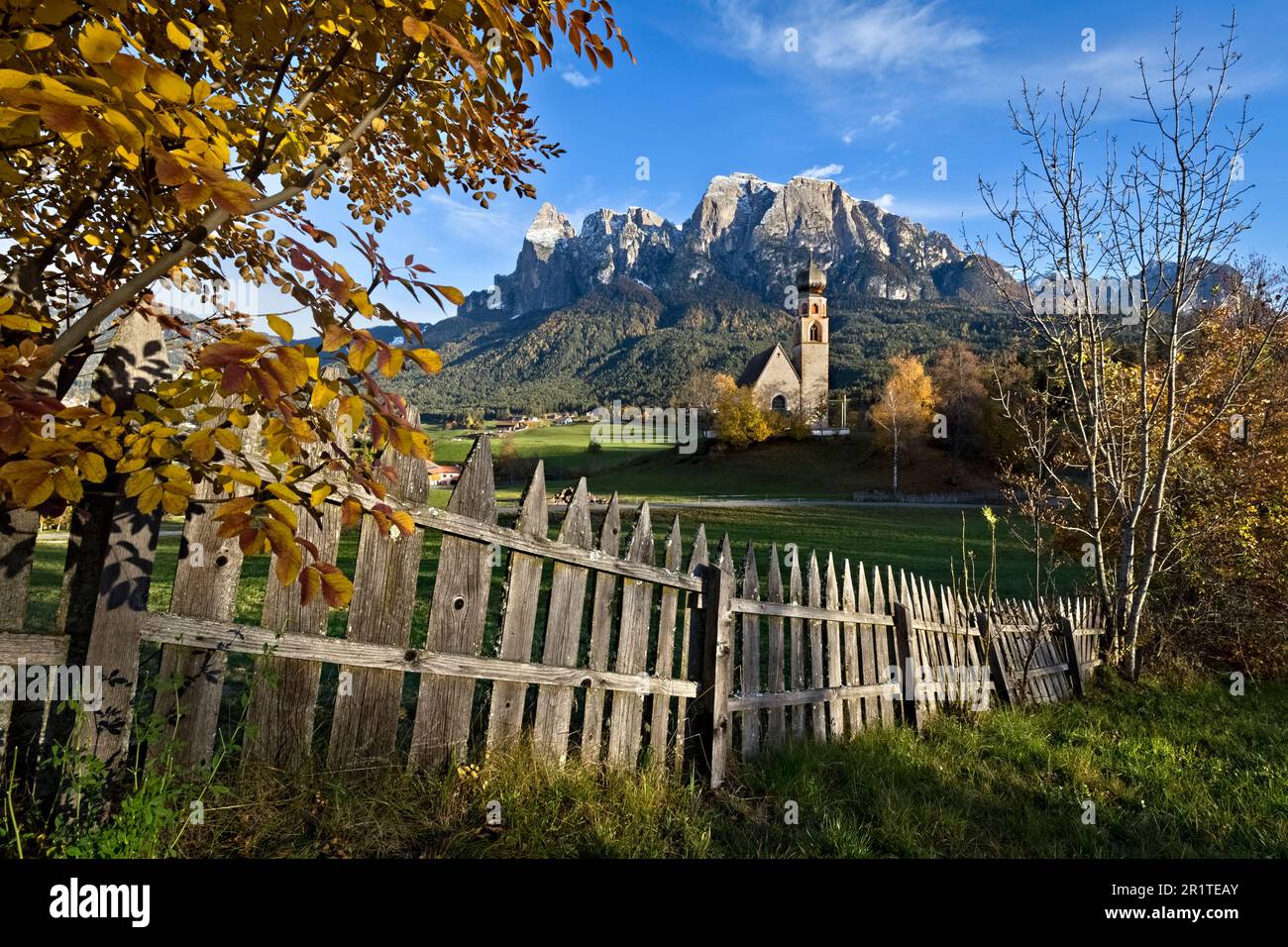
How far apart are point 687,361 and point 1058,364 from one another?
492 feet

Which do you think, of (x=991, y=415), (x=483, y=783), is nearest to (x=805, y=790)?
(x=483, y=783)

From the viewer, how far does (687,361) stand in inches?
6068

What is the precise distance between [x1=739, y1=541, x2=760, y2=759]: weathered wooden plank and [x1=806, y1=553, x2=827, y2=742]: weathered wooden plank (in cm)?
56

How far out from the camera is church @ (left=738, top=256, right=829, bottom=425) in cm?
7706

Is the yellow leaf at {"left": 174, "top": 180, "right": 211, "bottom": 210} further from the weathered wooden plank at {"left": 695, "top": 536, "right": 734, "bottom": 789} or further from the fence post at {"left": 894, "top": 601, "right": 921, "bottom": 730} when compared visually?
the fence post at {"left": 894, "top": 601, "right": 921, "bottom": 730}

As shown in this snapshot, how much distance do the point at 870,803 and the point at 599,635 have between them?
1786 millimetres

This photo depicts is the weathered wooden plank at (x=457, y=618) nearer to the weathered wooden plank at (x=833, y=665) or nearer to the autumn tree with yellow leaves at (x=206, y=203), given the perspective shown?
the autumn tree with yellow leaves at (x=206, y=203)

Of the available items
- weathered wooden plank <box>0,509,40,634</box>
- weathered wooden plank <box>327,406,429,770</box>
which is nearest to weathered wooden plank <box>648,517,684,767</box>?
weathered wooden plank <box>327,406,429,770</box>

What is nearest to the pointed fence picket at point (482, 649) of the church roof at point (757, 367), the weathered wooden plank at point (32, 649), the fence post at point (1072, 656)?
the weathered wooden plank at point (32, 649)

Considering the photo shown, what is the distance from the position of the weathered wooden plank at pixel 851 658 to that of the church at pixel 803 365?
69.4 meters

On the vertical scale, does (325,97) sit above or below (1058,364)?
below

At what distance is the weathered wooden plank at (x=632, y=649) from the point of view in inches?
129

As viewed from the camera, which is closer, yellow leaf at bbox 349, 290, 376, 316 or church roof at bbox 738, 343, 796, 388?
yellow leaf at bbox 349, 290, 376, 316
